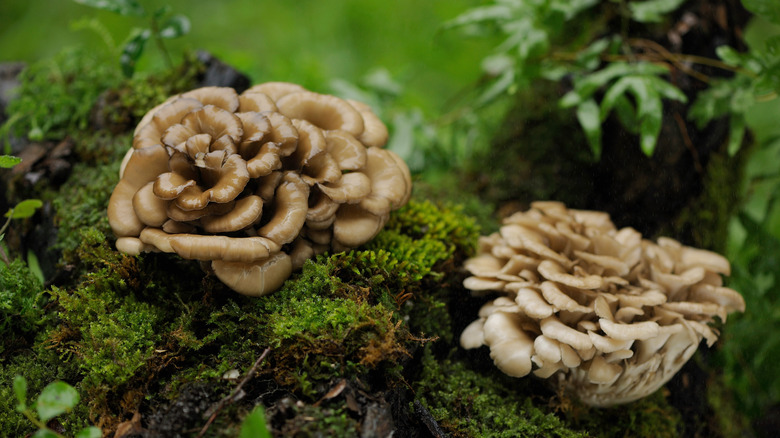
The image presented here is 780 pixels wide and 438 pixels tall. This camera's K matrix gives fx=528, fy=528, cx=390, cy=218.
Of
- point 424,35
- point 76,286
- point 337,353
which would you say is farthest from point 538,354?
point 424,35

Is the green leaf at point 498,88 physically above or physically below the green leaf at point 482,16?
below

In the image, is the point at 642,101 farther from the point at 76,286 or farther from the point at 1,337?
the point at 1,337

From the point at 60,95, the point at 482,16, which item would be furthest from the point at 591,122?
the point at 60,95

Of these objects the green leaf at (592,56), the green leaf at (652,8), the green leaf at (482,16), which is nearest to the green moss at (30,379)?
the green leaf at (482,16)

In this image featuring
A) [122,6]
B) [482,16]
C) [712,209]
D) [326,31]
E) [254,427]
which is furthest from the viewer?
[326,31]

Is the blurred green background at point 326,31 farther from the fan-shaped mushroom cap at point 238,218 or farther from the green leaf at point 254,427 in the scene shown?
the green leaf at point 254,427

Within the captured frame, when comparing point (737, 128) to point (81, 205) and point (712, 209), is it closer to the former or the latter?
point (712, 209)
